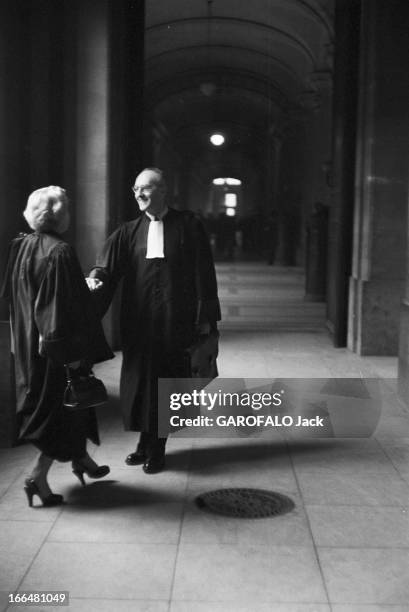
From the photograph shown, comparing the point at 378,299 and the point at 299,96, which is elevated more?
the point at 299,96

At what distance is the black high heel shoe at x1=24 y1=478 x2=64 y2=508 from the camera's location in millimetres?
4633

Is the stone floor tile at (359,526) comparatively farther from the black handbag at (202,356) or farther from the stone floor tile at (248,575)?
the black handbag at (202,356)

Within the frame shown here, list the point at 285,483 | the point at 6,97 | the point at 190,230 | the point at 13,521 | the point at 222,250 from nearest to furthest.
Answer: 1. the point at 13,521
2. the point at 285,483
3. the point at 190,230
4. the point at 6,97
5. the point at 222,250

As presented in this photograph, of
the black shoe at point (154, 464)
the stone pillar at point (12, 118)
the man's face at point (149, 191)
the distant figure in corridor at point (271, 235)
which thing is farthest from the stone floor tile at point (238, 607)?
the distant figure in corridor at point (271, 235)

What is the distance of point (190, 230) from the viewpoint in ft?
18.0

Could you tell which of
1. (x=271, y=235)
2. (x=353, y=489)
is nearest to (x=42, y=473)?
(x=353, y=489)

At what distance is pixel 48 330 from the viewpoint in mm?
4434

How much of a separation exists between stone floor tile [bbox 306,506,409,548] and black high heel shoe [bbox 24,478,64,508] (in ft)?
4.29

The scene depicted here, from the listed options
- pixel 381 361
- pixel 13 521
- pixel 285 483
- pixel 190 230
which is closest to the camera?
pixel 13 521

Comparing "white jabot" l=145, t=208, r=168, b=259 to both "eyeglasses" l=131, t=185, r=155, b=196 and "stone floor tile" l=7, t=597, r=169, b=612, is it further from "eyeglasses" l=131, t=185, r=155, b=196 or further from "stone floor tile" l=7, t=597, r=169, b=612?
"stone floor tile" l=7, t=597, r=169, b=612

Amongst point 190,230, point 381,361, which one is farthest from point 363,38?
point 190,230

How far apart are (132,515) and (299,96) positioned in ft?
69.5

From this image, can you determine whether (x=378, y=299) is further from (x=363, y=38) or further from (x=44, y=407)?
(x=44, y=407)

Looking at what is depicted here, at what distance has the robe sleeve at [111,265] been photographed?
541 centimetres
